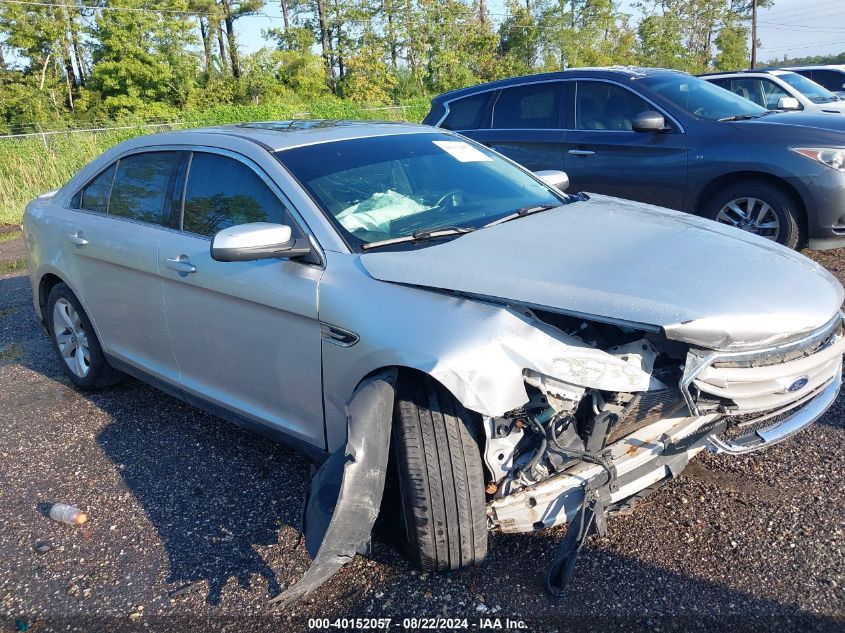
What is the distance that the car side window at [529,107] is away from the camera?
7.27 m

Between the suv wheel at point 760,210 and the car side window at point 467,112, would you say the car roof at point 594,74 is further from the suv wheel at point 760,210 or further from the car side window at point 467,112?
the suv wheel at point 760,210

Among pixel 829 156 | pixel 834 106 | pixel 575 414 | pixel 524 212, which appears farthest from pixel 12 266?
pixel 834 106

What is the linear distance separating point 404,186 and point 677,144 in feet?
13.2

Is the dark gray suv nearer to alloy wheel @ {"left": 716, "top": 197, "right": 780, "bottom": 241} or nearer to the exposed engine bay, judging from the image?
alloy wheel @ {"left": 716, "top": 197, "right": 780, "bottom": 241}

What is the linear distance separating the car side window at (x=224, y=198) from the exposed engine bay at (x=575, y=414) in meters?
1.26

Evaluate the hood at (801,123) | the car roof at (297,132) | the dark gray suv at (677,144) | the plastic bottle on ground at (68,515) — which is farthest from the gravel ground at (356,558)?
the hood at (801,123)

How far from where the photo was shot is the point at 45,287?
4.90 metres

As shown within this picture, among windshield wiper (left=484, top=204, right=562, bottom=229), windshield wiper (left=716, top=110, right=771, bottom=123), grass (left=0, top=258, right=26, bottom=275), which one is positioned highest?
windshield wiper (left=716, top=110, right=771, bottom=123)

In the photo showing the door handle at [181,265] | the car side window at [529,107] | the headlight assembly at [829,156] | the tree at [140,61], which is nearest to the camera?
the door handle at [181,265]

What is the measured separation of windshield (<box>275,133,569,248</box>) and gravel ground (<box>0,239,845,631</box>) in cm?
132

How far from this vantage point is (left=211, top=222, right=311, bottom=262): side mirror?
2.81 m

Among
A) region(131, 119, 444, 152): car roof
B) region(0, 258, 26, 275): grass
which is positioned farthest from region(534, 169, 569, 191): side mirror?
region(0, 258, 26, 275): grass

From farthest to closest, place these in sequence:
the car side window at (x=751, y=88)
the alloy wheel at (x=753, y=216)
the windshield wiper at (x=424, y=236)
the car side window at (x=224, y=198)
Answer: the car side window at (x=751, y=88)
the alloy wheel at (x=753, y=216)
the car side window at (x=224, y=198)
the windshield wiper at (x=424, y=236)

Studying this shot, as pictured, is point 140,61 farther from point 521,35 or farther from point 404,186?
point 404,186
